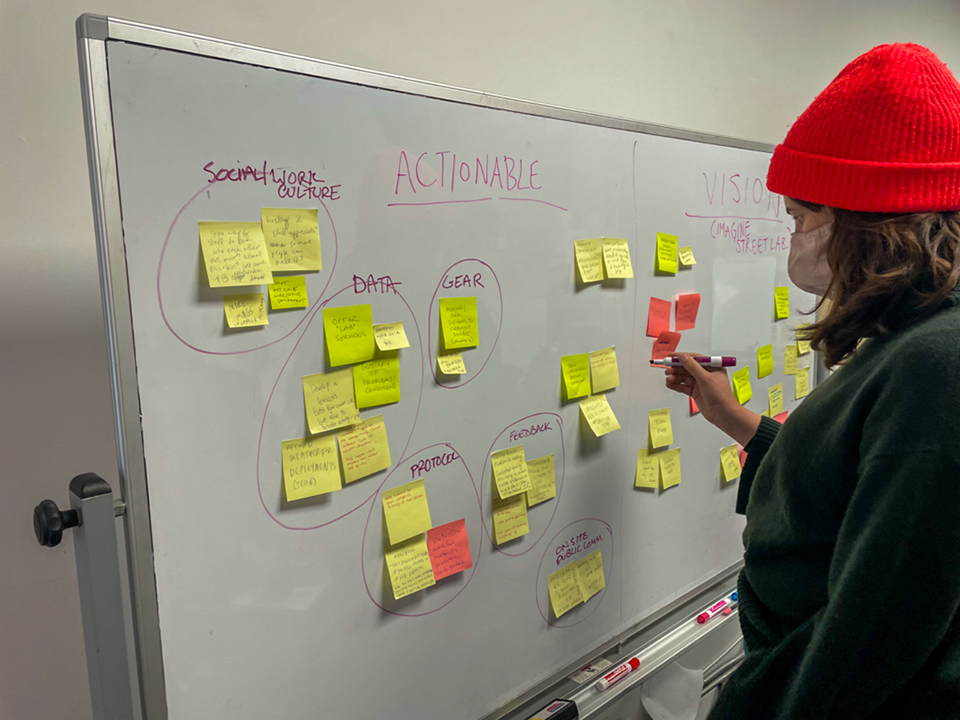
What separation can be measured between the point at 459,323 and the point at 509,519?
36 centimetres

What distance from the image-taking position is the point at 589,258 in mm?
1156

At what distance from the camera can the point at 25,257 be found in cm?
98

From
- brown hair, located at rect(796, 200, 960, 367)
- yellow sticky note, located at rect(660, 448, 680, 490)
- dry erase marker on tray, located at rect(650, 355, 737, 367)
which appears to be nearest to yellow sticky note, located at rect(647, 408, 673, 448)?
yellow sticky note, located at rect(660, 448, 680, 490)

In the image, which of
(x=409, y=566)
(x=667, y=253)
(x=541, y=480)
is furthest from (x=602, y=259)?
(x=409, y=566)

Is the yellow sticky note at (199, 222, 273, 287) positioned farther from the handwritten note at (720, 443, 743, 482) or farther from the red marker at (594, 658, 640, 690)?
the handwritten note at (720, 443, 743, 482)

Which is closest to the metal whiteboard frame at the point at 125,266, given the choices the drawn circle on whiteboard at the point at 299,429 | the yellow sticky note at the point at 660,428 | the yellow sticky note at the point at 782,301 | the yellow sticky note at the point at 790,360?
the drawn circle on whiteboard at the point at 299,429

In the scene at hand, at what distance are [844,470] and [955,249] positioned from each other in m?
0.29

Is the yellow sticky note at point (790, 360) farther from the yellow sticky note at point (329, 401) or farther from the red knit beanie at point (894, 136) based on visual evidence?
the yellow sticky note at point (329, 401)

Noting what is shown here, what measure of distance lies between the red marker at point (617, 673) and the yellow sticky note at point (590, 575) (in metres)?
0.15

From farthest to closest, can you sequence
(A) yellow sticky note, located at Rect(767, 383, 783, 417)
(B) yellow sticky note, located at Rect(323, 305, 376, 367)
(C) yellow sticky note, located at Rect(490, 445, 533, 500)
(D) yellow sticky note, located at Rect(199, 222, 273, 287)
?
(A) yellow sticky note, located at Rect(767, 383, 783, 417), (C) yellow sticky note, located at Rect(490, 445, 533, 500), (B) yellow sticky note, located at Rect(323, 305, 376, 367), (D) yellow sticky note, located at Rect(199, 222, 273, 287)

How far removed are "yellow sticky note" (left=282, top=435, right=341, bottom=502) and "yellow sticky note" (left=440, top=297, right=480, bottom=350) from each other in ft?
0.78

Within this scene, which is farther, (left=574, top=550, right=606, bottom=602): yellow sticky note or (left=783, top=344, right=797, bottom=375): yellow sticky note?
(left=783, top=344, right=797, bottom=375): yellow sticky note

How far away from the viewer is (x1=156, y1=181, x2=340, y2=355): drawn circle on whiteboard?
718mm

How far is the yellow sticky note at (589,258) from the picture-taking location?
1.14m
